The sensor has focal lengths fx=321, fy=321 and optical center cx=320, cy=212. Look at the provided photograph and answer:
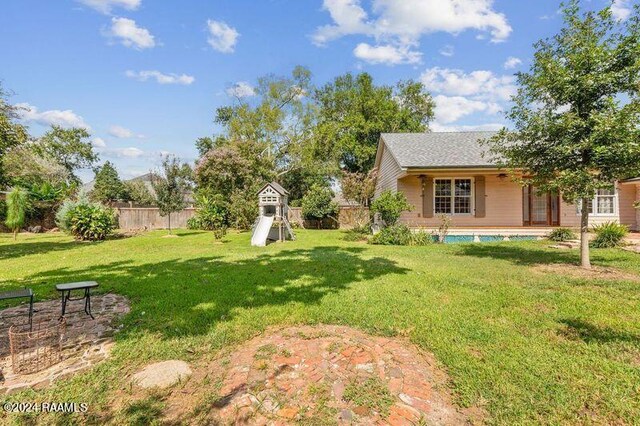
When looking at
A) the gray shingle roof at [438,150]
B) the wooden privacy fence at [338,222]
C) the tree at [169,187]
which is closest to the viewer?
the gray shingle roof at [438,150]

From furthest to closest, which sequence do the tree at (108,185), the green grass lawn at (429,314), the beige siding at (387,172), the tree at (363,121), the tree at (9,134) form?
1. the tree at (108,185)
2. the tree at (363,121)
3. the beige siding at (387,172)
4. the tree at (9,134)
5. the green grass lawn at (429,314)

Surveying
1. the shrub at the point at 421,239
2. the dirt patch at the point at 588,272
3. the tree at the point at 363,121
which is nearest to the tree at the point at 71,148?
the tree at the point at 363,121

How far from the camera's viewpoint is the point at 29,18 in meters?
8.62

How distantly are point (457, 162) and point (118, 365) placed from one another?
13.8 metres

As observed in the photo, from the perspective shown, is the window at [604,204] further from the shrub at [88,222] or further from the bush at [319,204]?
the shrub at [88,222]

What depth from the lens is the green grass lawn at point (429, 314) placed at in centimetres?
278

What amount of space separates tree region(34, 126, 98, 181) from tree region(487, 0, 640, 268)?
43024mm

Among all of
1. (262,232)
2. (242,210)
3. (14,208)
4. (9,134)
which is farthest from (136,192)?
(262,232)

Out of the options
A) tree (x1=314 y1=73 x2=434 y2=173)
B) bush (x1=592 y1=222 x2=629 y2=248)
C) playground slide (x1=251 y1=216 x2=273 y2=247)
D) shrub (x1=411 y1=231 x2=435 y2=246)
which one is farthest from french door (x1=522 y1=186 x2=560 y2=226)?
tree (x1=314 y1=73 x2=434 y2=173)

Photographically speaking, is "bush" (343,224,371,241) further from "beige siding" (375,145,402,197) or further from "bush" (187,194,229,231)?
"bush" (187,194,229,231)

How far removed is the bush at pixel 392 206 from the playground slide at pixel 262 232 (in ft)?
15.7

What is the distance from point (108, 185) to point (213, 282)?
38.2 metres

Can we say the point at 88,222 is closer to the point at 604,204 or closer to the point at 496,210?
the point at 496,210

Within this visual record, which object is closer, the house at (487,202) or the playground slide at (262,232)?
the playground slide at (262,232)
